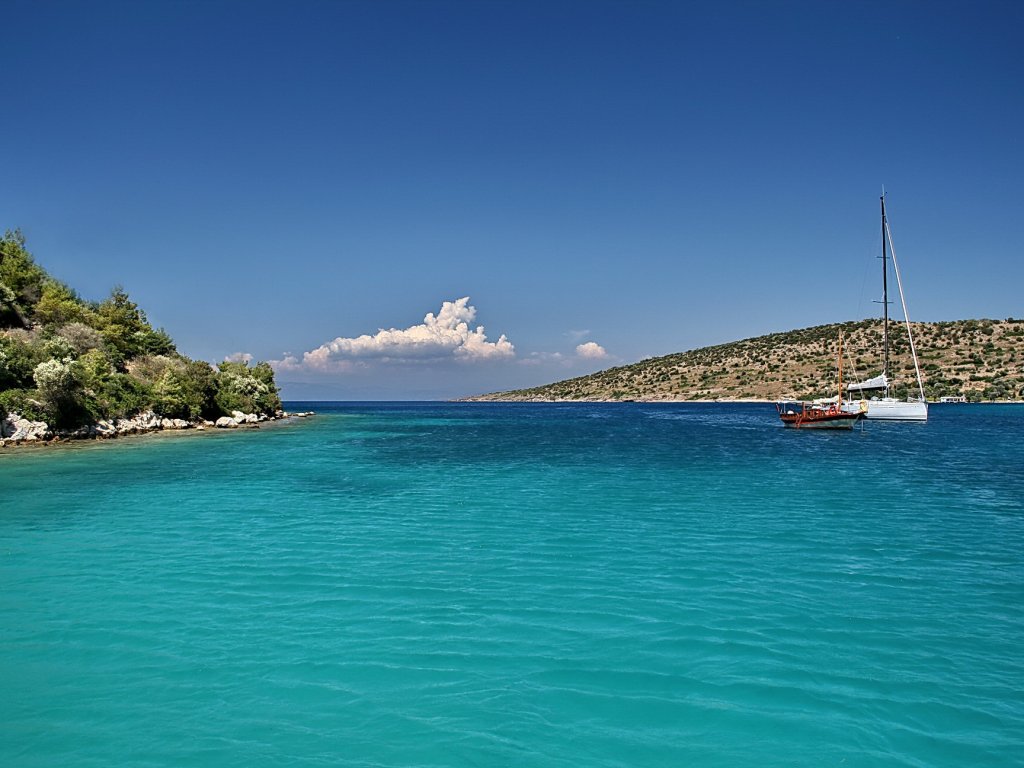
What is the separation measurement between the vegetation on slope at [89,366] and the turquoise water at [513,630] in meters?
25.0

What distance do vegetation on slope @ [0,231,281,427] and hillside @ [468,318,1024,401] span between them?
272ft

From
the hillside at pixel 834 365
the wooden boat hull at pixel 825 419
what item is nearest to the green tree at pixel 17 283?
the wooden boat hull at pixel 825 419

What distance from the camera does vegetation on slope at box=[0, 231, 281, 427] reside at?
1578 inches

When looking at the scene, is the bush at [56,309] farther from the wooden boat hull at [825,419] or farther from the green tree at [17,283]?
the wooden boat hull at [825,419]

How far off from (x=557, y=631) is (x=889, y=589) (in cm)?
607

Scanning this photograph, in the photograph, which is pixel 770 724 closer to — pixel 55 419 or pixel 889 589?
pixel 889 589

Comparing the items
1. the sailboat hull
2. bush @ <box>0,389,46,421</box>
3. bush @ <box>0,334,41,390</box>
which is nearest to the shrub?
bush @ <box>0,334,41,390</box>

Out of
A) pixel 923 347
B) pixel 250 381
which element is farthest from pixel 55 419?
pixel 923 347

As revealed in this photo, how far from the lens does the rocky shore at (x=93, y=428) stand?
38.9 metres

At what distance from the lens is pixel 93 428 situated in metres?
43.9

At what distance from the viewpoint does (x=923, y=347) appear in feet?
356

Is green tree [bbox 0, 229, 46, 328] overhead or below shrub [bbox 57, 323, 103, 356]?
overhead

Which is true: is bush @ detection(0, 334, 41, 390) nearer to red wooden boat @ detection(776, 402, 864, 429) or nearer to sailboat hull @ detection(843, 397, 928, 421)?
red wooden boat @ detection(776, 402, 864, 429)

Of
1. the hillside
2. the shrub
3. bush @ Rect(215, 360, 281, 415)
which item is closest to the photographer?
the shrub
